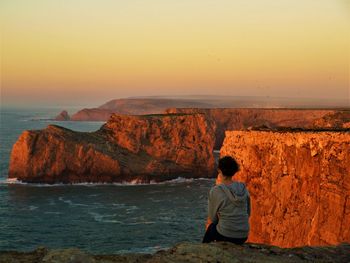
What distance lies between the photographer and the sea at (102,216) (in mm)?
47344

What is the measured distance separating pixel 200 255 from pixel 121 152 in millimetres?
86115

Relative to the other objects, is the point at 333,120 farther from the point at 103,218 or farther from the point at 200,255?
the point at 200,255

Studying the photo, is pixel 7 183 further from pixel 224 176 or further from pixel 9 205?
pixel 224 176

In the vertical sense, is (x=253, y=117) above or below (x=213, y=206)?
below

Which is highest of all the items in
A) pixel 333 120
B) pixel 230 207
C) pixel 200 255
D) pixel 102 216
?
pixel 333 120

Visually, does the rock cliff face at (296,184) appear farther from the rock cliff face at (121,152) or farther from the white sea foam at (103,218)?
the rock cliff face at (121,152)

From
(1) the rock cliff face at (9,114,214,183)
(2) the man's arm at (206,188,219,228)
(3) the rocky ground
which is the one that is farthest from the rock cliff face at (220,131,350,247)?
(1) the rock cliff face at (9,114,214,183)

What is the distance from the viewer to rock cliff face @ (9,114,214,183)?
88.2m

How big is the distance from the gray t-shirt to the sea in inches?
1075

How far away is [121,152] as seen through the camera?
316 ft

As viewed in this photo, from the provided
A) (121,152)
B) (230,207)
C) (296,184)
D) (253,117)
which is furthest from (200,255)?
(253,117)

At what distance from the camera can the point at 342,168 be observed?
30.9 metres

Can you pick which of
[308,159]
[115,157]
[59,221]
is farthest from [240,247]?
[115,157]

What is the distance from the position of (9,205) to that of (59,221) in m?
13.3
